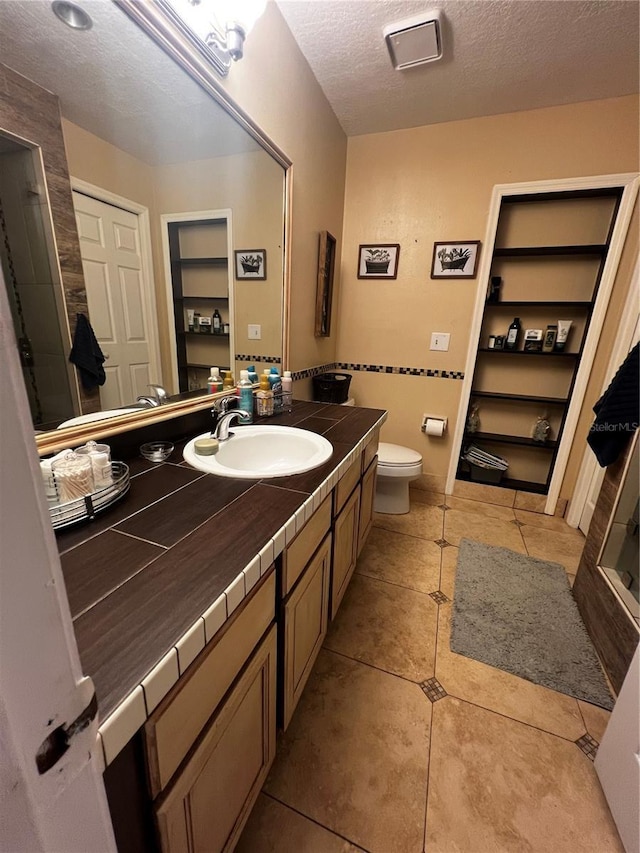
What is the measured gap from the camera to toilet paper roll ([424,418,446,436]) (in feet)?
8.28

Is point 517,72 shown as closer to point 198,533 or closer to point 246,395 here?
point 246,395

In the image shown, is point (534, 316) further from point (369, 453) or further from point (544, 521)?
point (369, 453)

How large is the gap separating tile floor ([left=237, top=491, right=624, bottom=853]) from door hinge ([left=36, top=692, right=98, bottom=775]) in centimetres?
97

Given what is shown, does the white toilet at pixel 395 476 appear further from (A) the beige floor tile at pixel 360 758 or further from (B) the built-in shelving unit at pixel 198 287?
Answer: (B) the built-in shelving unit at pixel 198 287

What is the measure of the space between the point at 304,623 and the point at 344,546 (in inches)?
15.5

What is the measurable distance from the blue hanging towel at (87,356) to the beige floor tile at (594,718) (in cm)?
187

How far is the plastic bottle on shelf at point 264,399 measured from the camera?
5.01 feet

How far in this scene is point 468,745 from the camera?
Answer: 1102 mm

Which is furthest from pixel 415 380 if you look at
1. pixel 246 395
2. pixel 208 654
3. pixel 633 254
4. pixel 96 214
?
pixel 208 654

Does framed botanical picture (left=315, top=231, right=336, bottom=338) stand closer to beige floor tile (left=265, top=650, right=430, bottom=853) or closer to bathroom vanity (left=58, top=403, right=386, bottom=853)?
bathroom vanity (left=58, top=403, right=386, bottom=853)

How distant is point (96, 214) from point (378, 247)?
2.01 metres

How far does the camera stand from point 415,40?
1.56 m

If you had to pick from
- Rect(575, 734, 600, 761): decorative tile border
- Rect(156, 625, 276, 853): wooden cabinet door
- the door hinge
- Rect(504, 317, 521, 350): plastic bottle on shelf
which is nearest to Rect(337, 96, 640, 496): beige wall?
Rect(504, 317, 521, 350): plastic bottle on shelf

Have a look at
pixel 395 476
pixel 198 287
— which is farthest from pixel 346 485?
pixel 395 476
